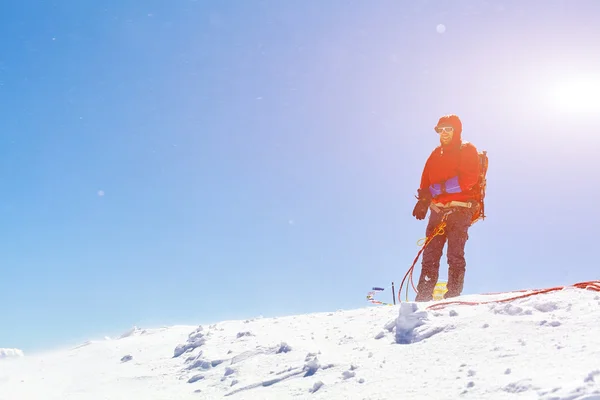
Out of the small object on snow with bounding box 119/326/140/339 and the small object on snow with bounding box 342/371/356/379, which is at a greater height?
the small object on snow with bounding box 119/326/140/339

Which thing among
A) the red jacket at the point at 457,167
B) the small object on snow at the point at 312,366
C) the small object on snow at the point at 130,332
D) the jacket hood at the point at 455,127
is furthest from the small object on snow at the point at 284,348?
the small object on snow at the point at 130,332

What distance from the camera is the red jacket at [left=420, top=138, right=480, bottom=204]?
675 centimetres

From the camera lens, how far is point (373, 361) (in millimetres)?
3561

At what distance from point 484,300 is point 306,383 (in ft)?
7.46

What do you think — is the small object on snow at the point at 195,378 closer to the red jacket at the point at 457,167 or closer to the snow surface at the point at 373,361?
the snow surface at the point at 373,361

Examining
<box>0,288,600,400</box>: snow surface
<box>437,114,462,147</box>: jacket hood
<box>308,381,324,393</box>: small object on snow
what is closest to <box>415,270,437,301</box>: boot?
<box>0,288,600,400</box>: snow surface

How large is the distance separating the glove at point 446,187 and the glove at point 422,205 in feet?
0.77

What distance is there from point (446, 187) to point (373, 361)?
3901mm

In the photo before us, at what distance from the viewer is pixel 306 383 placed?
3.50 meters

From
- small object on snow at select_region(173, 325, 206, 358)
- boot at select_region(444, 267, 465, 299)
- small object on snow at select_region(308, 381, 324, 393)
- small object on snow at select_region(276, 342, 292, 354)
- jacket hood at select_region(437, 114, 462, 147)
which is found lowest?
small object on snow at select_region(308, 381, 324, 393)

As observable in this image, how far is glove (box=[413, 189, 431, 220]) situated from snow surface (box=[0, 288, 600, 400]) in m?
2.11

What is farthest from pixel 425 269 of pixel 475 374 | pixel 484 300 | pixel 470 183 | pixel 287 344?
pixel 475 374

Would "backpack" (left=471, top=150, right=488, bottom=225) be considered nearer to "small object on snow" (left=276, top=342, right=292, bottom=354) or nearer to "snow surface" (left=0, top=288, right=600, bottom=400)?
"snow surface" (left=0, top=288, right=600, bottom=400)

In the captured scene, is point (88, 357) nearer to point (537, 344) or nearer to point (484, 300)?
point (484, 300)
